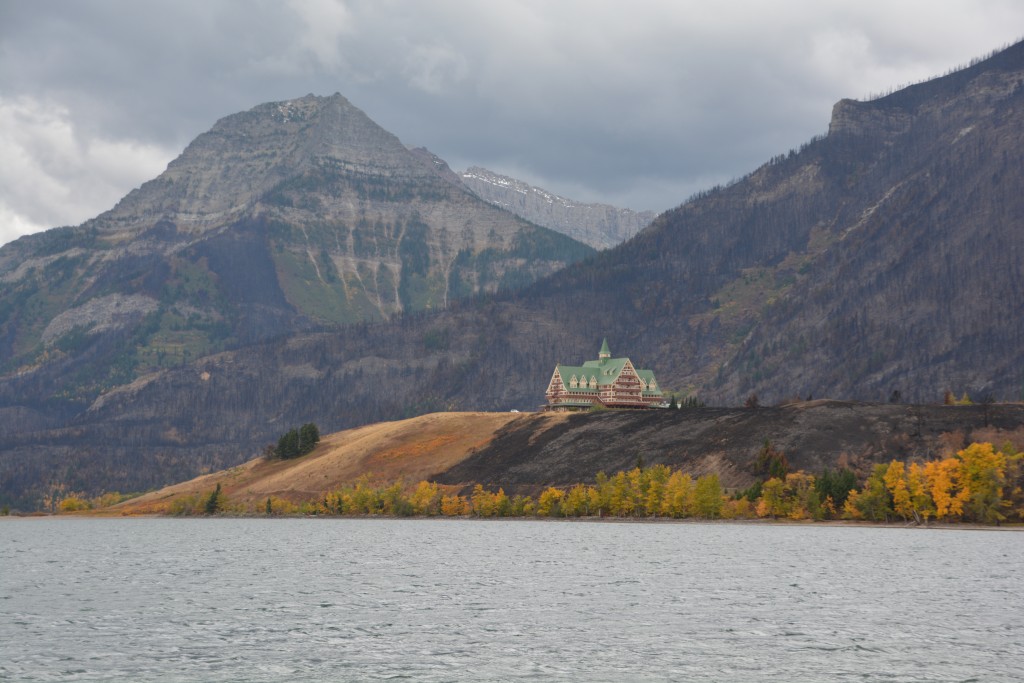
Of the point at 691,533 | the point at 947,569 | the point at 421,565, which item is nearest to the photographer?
the point at 947,569

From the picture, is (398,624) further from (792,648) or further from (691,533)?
(691,533)

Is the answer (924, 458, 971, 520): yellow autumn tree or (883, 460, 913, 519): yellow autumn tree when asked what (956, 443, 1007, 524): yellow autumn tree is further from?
(883, 460, 913, 519): yellow autumn tree

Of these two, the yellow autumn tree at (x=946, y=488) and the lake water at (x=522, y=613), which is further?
the yellow autumn tree at (x=946, y=488)

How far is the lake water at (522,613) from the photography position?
60.0 m

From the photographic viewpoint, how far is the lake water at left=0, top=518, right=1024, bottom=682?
60031 millimetres

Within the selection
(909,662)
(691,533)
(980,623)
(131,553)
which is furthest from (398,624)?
(691,533)

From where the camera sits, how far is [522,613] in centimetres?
8175

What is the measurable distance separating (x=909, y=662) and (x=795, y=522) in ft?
444

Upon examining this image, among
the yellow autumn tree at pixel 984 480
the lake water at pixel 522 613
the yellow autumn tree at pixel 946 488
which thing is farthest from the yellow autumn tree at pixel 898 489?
the lake water at pixel 522 613

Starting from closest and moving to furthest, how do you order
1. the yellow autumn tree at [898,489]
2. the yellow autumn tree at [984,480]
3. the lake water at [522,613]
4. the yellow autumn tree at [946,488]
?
the lake water at [522,613] < the yellow autumn tree at [984,480] < the yellow autumn tree at [946,488] < the yellow autumn tree at [898,489]

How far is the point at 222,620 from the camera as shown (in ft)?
253

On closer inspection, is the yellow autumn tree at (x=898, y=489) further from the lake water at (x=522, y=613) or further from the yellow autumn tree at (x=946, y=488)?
the lake water at (x=522, y=613)

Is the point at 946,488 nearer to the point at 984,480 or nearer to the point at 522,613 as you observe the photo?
the point at 984,480

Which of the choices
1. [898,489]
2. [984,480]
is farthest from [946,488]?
[898,489]
